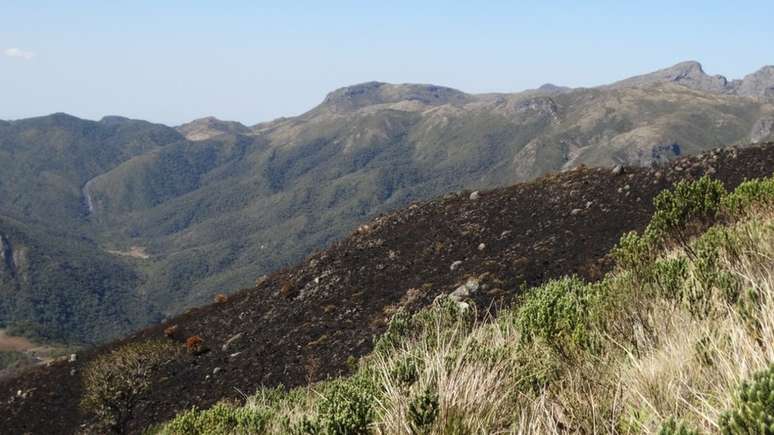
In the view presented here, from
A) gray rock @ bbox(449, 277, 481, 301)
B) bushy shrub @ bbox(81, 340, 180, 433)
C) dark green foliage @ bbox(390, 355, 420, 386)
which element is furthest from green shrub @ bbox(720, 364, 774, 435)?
bushy shrub @ bbox(81, 340, 180, 433)

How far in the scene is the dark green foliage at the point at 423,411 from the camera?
454 cm

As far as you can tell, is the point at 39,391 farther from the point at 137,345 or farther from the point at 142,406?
the point at 142,406

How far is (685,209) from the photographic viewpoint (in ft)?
41.7

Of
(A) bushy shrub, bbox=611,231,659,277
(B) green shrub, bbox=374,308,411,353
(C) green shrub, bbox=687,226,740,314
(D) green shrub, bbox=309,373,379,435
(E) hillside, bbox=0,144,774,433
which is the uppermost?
(C) green shrub, bbox=687,226,740,314

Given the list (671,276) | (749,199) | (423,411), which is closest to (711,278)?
(671,276)

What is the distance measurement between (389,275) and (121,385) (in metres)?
12.0

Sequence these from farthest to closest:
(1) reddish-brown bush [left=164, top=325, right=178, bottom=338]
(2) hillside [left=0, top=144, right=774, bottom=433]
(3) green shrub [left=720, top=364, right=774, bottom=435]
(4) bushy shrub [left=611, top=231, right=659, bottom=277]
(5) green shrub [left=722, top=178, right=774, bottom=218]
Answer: (1) reddish-brown bush [left=164, top=325, right=178, bottom=338] < (2) hillside [left=0, top=144, right=774, bottom=433] < (5) green shrub [left=722, top=178, right=774, bottom=218] < (4) bushy shrub [left=611, top=231, right=659, bottom=277] < (3) green shrub [left=720, top=364, right=774, bottom=435]

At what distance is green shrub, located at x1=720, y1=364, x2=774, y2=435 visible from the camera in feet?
10.1

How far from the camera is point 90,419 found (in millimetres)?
27312

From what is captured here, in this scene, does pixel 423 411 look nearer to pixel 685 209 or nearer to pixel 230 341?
pixel 685 209

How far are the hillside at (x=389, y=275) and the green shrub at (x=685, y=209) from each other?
15.2 ft

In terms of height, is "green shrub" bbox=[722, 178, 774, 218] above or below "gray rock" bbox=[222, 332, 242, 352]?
above

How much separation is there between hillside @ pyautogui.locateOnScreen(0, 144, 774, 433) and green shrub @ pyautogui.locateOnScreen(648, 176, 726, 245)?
15.2 feet

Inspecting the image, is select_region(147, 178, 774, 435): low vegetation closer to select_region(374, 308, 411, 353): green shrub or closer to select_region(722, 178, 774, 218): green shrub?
select_region(374, 308, 411, 353): green shrub
